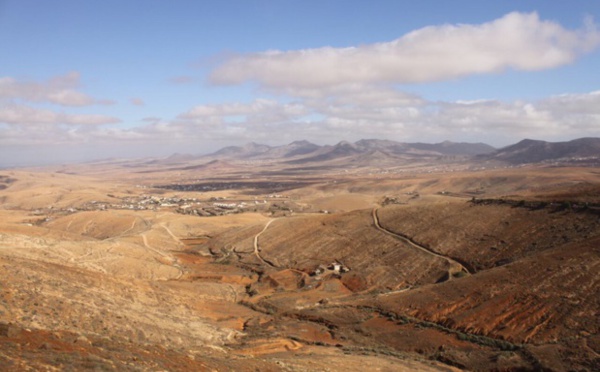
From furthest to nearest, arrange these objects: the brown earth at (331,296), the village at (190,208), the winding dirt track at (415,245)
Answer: the village at (190,208) < the winding dirt track at (415,245) < the brown earth at (331,296)

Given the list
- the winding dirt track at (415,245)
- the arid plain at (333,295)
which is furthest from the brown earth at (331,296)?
the winding dirt track at (415,245)

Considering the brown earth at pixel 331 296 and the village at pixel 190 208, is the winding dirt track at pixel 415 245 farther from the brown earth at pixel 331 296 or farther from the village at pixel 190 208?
the village at pixel 190 208

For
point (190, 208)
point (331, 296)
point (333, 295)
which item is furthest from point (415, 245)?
point (190, 208)

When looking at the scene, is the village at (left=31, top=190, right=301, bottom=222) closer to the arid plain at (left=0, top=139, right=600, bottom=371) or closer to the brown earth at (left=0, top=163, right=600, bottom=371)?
the arid plain at (left=0, top=139, right=600, bottom=371)

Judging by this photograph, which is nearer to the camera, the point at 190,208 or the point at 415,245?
the point at 415,245

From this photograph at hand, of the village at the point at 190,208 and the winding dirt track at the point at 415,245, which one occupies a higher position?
the winding dirt track at the point at 415,245

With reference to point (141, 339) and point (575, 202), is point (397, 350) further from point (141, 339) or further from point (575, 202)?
point (575, 202)

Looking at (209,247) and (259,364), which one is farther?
(209,247)

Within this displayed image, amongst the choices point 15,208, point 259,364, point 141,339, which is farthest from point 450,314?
point 15,208

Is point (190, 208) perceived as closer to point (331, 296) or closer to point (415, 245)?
point (415, 245)

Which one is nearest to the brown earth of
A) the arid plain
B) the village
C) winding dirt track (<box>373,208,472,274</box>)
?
the arid plain

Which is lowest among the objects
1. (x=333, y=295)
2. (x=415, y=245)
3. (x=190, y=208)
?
(x=333, y=295)
